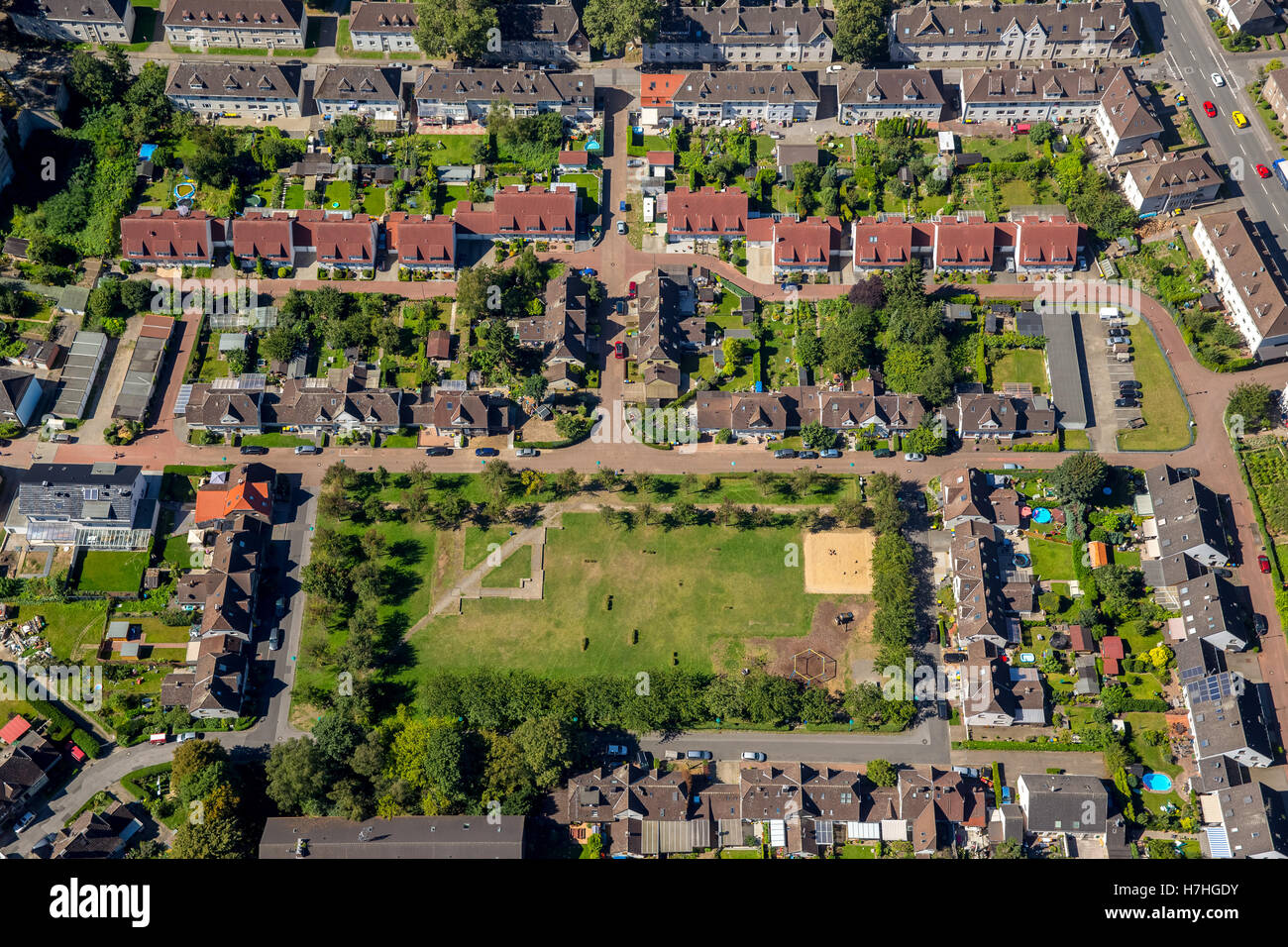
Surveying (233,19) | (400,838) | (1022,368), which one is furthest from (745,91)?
(400,838)

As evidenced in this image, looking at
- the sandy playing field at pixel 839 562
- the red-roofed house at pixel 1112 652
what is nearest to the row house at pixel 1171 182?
the red-roofed house at pixel 1112 652

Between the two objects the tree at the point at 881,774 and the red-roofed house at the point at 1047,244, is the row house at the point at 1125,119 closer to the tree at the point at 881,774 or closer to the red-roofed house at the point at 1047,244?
the red-roofed house at the point at 1047,244

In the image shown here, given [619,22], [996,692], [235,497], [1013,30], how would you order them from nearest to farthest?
[996,692], [235,497], [619,22], [1013,30]

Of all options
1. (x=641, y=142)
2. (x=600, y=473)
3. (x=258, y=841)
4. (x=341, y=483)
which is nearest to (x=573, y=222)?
(x=641, y=142)

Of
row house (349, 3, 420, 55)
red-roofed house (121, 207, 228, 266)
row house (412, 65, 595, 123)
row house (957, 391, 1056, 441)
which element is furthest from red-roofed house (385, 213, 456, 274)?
row house (957, 391, 1056, 441)

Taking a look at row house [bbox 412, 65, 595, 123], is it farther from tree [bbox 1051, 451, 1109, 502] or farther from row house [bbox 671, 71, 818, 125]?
tree [bbox 1051, 451, 1109, 502]

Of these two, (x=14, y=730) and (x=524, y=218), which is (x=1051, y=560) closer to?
(x=524, y=218)
